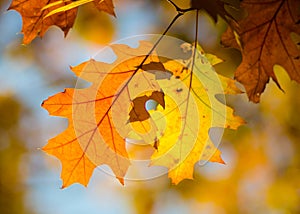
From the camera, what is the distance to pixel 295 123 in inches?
145

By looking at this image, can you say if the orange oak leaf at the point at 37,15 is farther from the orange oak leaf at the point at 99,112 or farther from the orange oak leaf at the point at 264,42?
the orange oak leaf at the point at 264,42

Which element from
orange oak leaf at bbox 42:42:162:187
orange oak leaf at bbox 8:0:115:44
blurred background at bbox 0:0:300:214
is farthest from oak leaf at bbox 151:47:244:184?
blurred background at bbox 0:0:300:214

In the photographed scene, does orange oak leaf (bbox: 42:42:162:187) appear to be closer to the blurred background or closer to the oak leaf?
the oak leaf

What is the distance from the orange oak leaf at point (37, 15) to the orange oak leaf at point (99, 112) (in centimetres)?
12

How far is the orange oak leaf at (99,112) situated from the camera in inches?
46.6

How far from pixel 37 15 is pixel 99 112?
0.30 metres

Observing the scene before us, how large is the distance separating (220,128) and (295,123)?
2538mm

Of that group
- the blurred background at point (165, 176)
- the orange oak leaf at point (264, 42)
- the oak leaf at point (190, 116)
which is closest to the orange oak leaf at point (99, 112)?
the oak leaf at point (190, 116)

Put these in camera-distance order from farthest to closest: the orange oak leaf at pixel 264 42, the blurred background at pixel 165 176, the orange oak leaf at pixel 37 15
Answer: the blurred background at pixel 165 176
the orange oak leaf at pixel 37 15
the orange oak leaf at pixel 264 42

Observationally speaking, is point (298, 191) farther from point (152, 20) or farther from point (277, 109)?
point (152, 20)

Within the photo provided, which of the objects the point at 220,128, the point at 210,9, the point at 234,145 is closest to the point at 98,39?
the point at 234,145

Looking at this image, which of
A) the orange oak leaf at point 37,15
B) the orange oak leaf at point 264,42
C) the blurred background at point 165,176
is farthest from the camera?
the blurred background at point 165,176

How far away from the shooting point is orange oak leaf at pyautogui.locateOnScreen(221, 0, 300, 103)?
100cm

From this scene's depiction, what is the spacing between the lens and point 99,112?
3.97 feet
